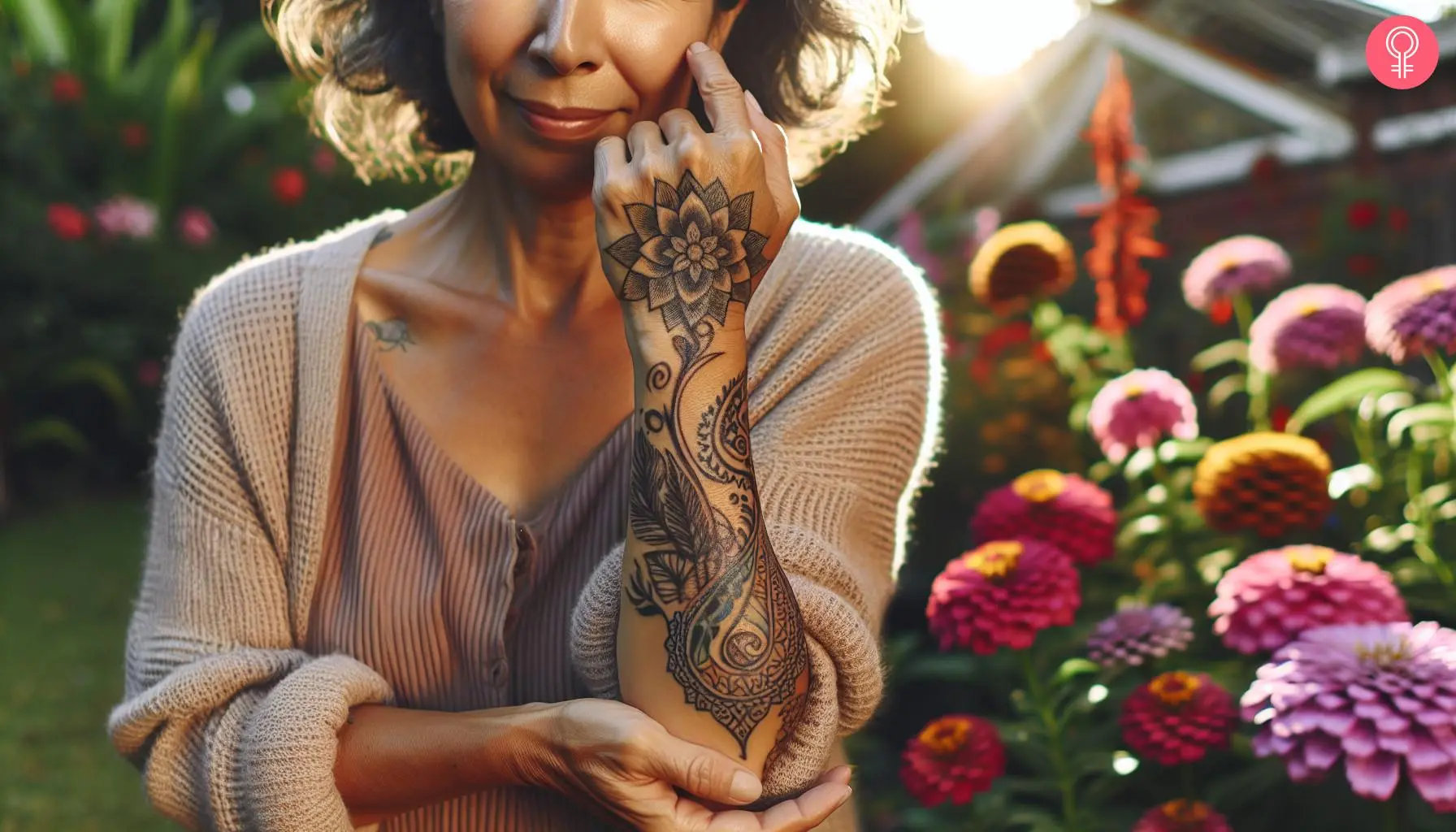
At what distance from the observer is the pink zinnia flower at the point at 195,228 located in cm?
690

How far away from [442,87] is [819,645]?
106 cm

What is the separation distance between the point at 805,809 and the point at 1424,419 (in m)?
1.53

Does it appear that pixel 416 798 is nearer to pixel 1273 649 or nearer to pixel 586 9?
pixel 586 9

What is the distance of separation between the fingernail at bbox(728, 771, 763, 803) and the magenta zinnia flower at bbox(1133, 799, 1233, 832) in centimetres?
71

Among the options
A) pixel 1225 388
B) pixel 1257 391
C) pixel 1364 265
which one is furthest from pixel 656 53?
pixel 1364 265

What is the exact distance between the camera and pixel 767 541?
5.04ft

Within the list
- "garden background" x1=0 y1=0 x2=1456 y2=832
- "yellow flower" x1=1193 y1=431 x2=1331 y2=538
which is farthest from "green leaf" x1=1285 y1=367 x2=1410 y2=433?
"yellow flower" x1=1193 y1=431 x2=1331 y2=538

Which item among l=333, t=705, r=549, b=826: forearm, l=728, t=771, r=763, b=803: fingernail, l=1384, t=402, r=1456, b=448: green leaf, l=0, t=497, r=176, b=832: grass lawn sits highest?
l=1384, t=402, r=1456, b=448: green leaf

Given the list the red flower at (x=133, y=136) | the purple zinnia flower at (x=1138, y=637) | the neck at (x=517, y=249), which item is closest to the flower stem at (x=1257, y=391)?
the purple zinnia flower at (x=1138, y=637)

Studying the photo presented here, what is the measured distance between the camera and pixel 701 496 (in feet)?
4.98

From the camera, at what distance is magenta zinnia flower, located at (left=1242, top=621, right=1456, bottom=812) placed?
5.08ft

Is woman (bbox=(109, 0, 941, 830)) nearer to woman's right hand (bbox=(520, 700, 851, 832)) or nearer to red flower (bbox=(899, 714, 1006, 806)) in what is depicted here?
woman's right hand (bbox=(520, 700, 851, 832))

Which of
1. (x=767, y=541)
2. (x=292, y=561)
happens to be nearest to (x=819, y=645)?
(x=767, y=541)

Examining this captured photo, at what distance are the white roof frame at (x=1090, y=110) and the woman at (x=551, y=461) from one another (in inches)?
182
